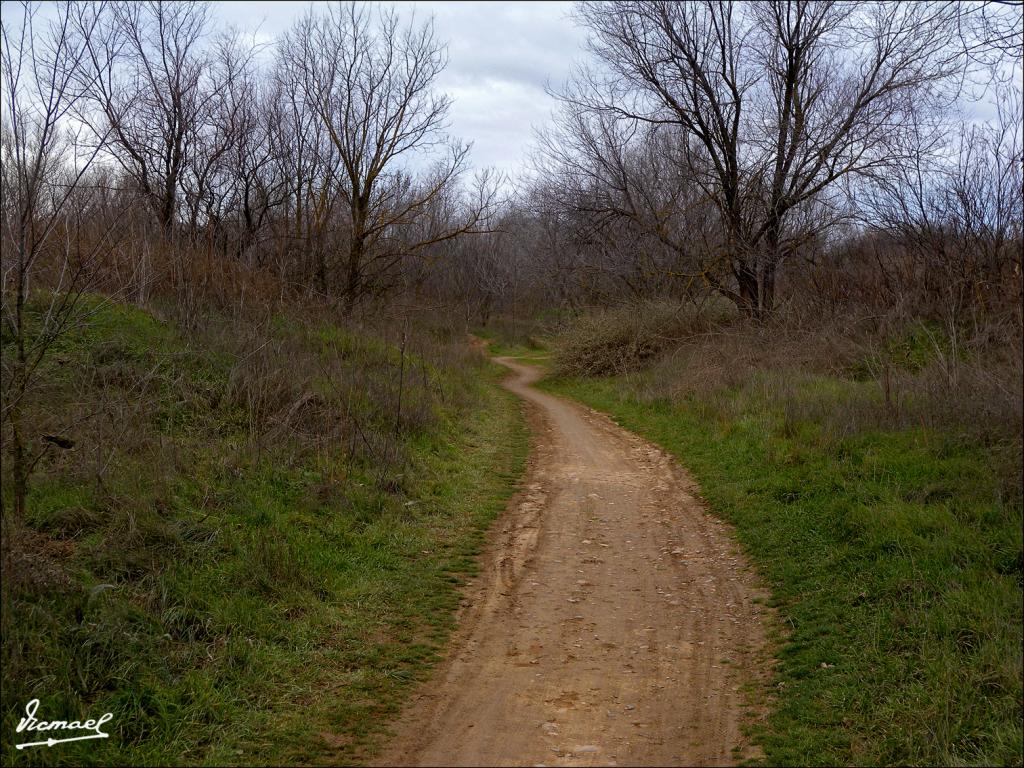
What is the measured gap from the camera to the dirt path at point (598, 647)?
4.45 meters

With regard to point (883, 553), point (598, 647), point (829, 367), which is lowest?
point (598, 647)

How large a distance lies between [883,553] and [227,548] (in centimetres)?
603

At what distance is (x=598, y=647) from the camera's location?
576cm

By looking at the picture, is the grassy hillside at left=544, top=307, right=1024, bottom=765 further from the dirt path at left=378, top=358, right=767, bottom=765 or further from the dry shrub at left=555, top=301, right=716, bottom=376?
the dry shrub at left=555, top=301, right=716, bottom=376

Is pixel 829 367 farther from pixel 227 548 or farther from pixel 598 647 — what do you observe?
pixel 227 548

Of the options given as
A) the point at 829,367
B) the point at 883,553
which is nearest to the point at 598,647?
the point at 883,553

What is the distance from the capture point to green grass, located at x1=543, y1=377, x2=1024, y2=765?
4.32 m

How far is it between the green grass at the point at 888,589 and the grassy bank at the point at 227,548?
9.66 ft

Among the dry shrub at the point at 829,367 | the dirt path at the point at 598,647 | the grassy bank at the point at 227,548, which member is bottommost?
the dirt path at the point at 598,647

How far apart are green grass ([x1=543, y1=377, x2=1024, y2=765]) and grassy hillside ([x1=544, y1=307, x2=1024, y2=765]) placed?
1 cm

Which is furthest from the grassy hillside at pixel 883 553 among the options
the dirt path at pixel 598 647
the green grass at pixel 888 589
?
the dirt path at pixel 598 647

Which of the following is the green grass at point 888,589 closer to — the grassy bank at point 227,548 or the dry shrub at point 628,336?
the grassy bank at point 227,548

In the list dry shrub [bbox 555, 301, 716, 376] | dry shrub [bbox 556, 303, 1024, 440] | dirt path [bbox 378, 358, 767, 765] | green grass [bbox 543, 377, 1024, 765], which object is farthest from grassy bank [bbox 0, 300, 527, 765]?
dry shrub [bbox 555, 301, 716, 376]

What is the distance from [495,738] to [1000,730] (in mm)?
2907
